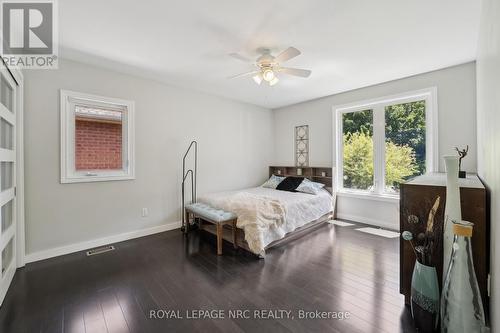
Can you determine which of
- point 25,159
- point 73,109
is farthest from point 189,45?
point 25,159

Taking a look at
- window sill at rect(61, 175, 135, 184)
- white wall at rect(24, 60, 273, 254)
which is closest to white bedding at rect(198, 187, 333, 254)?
white wall at rect(24, 60, 273, 254)

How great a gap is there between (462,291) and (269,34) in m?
2.61

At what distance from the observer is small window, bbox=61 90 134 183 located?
291 centimetres

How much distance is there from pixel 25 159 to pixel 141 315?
7.78 feet

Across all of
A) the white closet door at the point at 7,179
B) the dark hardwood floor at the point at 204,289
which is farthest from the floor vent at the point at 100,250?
the white closet door at the point at 7,179

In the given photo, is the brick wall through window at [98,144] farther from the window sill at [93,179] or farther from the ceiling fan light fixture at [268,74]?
the ceiling fan light fixture at [268,74]

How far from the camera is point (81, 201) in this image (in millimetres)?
3018

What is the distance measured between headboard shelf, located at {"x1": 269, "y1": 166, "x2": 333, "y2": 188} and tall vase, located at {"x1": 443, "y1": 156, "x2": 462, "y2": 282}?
9.71 feet

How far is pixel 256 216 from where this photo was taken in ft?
9.25

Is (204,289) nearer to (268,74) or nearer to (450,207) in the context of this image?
(450,207)

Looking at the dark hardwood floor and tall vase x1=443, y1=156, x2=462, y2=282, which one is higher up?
tall vase x1=443, y1=156, x2=462, y2=282

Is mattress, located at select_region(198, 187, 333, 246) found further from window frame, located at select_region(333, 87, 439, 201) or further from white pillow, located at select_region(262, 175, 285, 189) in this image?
white pillow, located at select_region(262, 175, 285, 189)

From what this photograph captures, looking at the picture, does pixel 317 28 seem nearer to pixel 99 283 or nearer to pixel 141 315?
pixel 141 315

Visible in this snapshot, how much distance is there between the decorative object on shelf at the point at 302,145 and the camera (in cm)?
507
